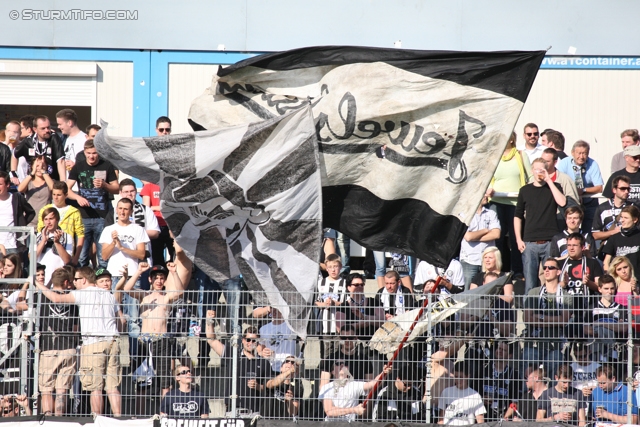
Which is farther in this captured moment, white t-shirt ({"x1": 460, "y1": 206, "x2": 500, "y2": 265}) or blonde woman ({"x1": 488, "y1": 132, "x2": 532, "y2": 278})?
blonde woman ({"x1": 488, "y1": 132, "x2": 532, "y2": 278})

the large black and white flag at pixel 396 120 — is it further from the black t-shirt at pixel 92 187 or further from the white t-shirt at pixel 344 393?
the black t-shirt at pixel 92 187

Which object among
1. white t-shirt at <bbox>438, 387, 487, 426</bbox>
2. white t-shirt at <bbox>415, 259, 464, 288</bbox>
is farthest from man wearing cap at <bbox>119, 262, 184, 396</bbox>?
white t-shirt at <bbox>415, 259, 464, 288</bbox>

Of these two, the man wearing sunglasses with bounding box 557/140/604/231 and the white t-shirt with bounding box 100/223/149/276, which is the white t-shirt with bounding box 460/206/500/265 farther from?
the white t-shirt with bounding box 100/223/149/276

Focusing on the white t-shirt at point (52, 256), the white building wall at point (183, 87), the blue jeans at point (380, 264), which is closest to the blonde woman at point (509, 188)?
the blue jeans at point (380, 264)

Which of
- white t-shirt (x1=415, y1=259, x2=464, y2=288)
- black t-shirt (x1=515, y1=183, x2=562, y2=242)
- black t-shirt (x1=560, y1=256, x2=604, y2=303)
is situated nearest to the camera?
black t-shirt (x1=560, y1=256, x2=604, y2=303)

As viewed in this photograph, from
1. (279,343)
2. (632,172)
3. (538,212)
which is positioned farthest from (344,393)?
(632,172)

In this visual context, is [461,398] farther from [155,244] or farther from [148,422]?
[155,244]

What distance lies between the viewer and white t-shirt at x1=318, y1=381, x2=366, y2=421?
776cm

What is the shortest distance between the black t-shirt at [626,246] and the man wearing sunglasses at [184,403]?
5.24 m

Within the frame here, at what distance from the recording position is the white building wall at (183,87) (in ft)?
46.0

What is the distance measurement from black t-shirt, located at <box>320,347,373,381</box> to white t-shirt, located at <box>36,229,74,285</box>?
14.1 feet

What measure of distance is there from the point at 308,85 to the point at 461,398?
2976mm

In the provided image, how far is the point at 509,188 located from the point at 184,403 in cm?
562

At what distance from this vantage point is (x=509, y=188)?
1180 cm
